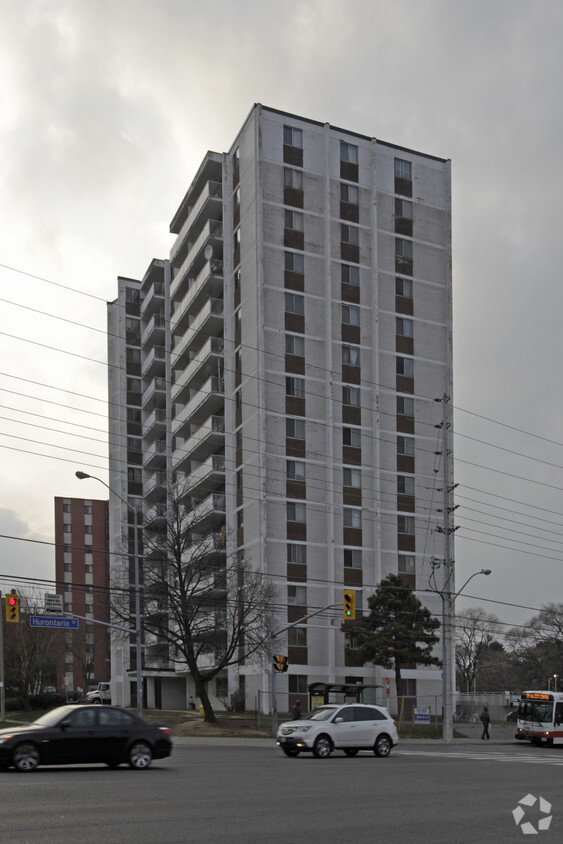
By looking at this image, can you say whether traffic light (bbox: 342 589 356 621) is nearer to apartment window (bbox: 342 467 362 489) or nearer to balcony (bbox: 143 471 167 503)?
apartment window (bbox: 342 467 362 489)

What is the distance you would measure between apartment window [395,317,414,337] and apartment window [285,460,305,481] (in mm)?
14550

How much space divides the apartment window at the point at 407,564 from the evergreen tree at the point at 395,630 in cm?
928

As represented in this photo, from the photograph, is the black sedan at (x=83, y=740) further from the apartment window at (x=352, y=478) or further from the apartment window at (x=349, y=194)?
the apartment window at (x=349, y=194)

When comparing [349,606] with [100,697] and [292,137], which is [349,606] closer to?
[292,137]

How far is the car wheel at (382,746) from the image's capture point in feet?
97.8

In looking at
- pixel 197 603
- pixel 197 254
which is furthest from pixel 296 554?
pixel 197 254

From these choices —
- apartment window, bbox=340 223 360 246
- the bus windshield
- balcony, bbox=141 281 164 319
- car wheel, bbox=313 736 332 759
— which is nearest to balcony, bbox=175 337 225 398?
apartment window, bbox=340 223 360 246

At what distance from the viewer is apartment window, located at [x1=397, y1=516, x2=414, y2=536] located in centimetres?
7362

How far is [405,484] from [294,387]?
1175 centimetres

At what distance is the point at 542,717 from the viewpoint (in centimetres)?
4525

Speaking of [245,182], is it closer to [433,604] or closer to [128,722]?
[433,604]

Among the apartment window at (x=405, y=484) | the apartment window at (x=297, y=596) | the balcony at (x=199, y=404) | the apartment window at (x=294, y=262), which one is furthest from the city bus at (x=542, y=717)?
the apartment window at (x=294, y=262)

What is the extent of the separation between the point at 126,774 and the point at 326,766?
19.6 ft

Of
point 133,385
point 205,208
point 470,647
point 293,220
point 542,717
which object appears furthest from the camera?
point 470,647
